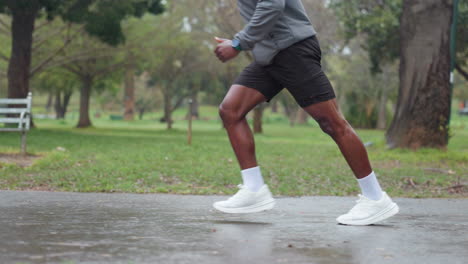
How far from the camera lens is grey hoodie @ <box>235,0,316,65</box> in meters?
4.36

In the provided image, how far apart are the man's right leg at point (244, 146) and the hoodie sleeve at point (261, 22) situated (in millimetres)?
390

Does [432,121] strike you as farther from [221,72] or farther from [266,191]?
[221,72]

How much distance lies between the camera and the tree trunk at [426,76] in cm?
1304

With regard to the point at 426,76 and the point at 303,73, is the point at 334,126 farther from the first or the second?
the point at 426,76

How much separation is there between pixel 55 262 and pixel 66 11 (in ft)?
59.5

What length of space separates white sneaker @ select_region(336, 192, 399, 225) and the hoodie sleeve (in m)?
1.31

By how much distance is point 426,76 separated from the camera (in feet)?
43.0

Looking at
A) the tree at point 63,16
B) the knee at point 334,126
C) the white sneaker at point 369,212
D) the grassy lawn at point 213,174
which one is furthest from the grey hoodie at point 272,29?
the tree at point 63,16

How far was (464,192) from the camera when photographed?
7730mm

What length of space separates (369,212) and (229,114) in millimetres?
1173

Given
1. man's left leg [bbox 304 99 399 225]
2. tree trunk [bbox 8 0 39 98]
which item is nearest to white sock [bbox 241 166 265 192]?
man's left leg [bbox 304 99 399 225]

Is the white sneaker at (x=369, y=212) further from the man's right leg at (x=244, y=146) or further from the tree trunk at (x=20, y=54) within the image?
the tree trunk at (x=20, y=54)

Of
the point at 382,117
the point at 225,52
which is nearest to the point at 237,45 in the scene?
the point at 225,52

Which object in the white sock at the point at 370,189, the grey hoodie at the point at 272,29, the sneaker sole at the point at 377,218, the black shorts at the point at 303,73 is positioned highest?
the grey hoodie at the point at 272,29
